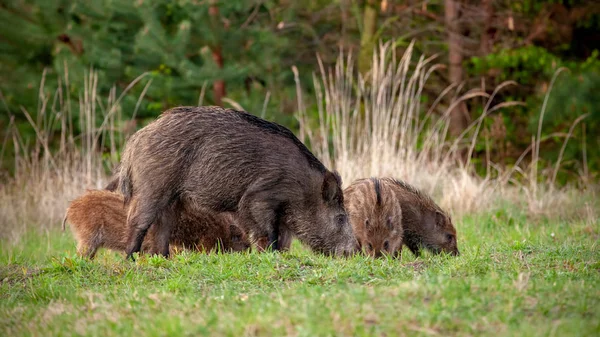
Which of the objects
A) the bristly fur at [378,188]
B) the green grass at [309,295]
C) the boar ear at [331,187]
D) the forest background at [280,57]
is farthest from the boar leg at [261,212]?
the forest background at [280,57]

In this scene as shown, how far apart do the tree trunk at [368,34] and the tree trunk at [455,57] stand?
146cm

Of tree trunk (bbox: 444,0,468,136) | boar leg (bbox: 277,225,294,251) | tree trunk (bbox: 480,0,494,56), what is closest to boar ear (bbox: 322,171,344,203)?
boar leg (bbox: 277,225,294,251)

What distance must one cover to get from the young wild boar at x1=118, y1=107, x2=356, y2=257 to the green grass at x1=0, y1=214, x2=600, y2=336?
715mm

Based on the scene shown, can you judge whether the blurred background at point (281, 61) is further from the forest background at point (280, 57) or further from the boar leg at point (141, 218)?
the boar leg at point (141, 218)

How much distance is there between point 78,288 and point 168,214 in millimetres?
1764

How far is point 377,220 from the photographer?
725 centimetres

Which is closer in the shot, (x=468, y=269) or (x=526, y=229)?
(x=468, y=269)

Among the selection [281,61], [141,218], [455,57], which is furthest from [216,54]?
[141,218]

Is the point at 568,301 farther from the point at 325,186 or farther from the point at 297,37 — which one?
the point at 297,37

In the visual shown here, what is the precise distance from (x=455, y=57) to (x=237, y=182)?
1052cm

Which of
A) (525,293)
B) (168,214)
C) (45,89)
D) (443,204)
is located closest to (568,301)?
(525,293)

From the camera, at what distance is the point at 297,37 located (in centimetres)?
1809

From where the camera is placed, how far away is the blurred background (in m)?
15.5

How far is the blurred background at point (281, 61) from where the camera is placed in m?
15.5
